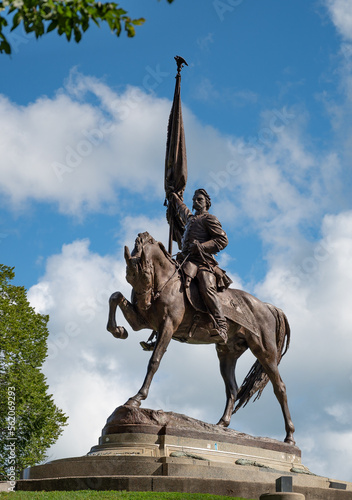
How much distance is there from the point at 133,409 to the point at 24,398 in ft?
40.3

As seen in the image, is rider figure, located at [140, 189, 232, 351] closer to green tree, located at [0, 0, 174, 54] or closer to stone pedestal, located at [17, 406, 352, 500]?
stone pedestal, located at [17, 406, 352, 500]

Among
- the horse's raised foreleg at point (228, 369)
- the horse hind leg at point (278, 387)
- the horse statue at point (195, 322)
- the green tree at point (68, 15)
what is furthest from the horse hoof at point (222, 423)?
the green tree at point (68, 15)

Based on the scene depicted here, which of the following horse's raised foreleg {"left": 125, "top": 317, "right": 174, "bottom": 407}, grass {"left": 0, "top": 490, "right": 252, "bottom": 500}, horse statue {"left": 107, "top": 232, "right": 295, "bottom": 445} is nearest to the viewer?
grass {"left": 0, "top": 490, "right": 252, "bottom": 500}

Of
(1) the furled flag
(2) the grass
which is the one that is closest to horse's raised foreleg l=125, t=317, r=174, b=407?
(2) the grass

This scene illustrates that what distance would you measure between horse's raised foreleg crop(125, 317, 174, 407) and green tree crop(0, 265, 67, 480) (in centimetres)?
1098

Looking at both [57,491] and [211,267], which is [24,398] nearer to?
[211,267]

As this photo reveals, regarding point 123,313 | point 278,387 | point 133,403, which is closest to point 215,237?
point 123,313

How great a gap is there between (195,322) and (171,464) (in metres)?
3.87

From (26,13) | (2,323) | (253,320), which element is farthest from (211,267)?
(2,323)

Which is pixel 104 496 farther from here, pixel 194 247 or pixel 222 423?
pixel 194 247

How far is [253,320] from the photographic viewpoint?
17.2 m

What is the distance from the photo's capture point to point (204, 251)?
16609 millimetres

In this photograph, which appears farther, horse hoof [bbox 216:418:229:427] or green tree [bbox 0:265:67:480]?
green tree [bbox 0:265:67:480]

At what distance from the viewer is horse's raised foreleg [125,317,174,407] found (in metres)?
14.3
